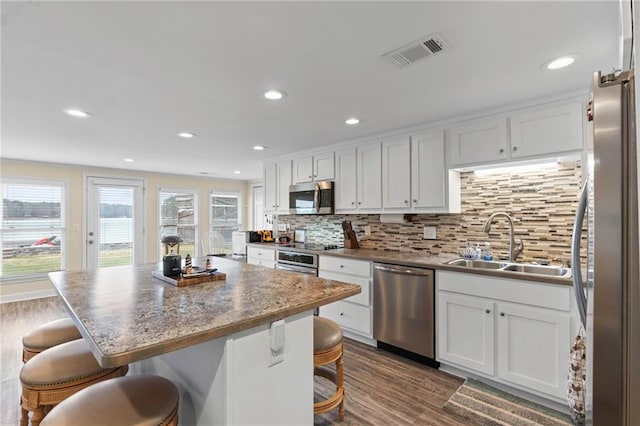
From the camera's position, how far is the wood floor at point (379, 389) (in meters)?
2.06

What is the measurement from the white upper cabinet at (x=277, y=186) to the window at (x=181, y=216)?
2616mm

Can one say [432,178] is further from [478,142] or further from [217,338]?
[217,338]

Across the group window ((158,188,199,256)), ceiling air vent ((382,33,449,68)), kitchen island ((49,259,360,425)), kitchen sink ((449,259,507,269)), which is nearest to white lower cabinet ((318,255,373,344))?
kitchen sink ((449,259,507,269))

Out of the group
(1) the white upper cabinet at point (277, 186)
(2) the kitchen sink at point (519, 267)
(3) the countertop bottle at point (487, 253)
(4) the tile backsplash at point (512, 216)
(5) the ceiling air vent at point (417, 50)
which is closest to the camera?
(5) the ceiling air vent at point (417, 50)

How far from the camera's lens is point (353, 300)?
10.7 ft

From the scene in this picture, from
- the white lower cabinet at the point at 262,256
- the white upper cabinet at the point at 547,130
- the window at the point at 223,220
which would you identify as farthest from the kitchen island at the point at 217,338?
the window at the point at 223,220

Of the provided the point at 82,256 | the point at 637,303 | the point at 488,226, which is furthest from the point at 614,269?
the point at 82,256

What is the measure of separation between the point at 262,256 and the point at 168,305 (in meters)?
3.09

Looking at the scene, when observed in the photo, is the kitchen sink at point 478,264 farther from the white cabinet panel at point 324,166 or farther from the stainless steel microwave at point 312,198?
the white cabinet panel at point 324,166

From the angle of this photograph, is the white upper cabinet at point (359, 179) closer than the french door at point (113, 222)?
Yes

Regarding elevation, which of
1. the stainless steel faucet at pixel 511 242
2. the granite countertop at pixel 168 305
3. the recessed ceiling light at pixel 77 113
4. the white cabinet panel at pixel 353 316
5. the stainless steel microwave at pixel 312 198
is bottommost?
the white cabinet panel at pixel 353 316

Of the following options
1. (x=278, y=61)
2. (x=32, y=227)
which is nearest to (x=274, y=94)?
(x=278, y=61)

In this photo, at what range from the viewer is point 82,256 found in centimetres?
548

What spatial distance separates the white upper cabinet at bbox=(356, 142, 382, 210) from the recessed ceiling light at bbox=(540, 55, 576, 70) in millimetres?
1718
